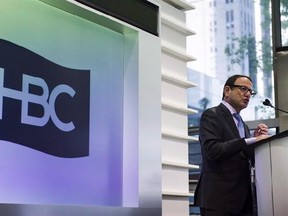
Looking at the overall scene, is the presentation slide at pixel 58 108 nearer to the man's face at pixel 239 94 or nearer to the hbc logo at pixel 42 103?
the hbc logo at pixel 42 103

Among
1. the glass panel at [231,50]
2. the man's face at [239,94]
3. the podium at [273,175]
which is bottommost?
the podium at [273,175]

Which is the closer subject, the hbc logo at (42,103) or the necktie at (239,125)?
the hbc logo at (42,103)

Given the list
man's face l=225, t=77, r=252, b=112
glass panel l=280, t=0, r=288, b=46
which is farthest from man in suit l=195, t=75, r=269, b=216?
glass panel l=280, t=0, r=288, b=46

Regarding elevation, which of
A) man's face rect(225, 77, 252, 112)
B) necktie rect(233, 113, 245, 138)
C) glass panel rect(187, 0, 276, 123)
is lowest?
necktie rect(233, 113, 245, 138)

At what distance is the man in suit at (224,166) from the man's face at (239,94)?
4.2 inches

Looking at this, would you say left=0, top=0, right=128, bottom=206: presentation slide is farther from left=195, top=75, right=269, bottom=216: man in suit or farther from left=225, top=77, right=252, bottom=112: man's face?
left=225, top=77, right=252, bottom=112: man's face

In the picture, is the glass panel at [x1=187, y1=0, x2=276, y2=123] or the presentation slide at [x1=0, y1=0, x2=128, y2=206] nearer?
the presentation slide at [x1=0, y1=0, x2=128, y2=206]

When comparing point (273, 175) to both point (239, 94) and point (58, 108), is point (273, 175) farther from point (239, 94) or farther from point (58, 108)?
point (58, 108)

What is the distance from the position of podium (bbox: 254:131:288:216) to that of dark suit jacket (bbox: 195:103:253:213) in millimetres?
169

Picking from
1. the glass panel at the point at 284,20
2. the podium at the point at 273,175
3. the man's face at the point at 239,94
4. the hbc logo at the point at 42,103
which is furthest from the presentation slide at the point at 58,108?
the glass panel at the point at 284,20

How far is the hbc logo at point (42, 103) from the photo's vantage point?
293 centimetres

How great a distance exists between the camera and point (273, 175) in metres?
2.76

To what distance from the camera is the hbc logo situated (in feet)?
9.61

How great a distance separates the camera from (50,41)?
323cm
